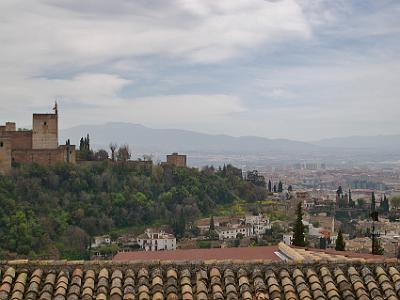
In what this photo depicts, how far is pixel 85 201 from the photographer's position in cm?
4125

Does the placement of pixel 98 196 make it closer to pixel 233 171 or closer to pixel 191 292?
pixel 233 171

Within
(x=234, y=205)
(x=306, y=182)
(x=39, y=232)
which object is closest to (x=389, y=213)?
(x=234, y=205)

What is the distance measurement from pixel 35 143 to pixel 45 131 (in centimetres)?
94

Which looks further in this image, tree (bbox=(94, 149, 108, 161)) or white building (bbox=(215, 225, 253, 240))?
tree (bbox=(94, 149, 108, 161))

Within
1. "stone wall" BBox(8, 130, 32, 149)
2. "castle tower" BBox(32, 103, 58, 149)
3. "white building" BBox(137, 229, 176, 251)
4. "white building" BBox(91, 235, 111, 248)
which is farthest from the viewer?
"stone wall" BBox(8, 130, 32, 149)

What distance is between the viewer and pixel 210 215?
4850 centimetres

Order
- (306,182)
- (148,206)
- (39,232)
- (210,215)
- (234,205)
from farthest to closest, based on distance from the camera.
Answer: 1. (306,182)
2. (234,205)
3. (210,215)
4. (148,206)
5. (39,232)

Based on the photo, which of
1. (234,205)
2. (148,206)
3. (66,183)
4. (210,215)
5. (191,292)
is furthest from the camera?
(234,205)

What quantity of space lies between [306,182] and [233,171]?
62.0 meters

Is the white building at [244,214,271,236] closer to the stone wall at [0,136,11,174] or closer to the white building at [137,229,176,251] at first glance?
the white building at [137,229,176,251]

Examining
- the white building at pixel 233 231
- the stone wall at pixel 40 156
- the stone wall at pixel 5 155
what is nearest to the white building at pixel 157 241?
the white building at pixel 233 231

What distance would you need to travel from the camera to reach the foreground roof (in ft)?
16.2

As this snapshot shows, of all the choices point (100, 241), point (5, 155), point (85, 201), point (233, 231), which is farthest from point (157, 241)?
point (5, 155)

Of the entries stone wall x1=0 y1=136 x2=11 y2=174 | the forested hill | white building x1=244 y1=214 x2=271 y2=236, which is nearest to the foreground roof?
the forested hill
